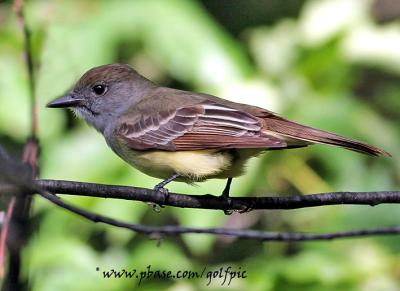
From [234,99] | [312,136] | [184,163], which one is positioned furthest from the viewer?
[234,99]

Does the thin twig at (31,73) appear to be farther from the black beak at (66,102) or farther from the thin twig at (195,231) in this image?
the black beak at (66,102)

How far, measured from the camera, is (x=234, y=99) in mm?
5035

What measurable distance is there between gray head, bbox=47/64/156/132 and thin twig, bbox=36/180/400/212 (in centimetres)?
141

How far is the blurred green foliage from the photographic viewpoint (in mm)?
4262

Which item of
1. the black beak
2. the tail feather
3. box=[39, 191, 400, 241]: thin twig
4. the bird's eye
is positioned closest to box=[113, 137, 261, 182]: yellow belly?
the tail feather

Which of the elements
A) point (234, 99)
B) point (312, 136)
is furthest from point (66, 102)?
point (312, 136)

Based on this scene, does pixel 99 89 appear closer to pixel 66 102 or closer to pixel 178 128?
pixel 66 102

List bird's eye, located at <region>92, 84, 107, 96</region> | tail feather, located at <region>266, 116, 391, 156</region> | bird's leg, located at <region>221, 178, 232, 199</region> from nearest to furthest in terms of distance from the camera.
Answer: tail feather, located at <region>266, 116, 391, 156</region>
bird's leg, located at <region>221, 178, 232, 199</region>
bird's eye, located at <region>92, 84, 107, 96</region>

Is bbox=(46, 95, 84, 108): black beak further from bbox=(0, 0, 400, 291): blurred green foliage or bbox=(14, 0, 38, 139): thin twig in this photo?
bbox=(14, 0, 38, 139): thin twig

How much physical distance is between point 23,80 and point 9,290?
10.8ft

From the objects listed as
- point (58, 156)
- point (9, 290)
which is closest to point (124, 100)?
point (58, 156)

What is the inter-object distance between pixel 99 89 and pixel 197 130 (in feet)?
3.27

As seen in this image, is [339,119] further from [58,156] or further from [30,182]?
[30,182]

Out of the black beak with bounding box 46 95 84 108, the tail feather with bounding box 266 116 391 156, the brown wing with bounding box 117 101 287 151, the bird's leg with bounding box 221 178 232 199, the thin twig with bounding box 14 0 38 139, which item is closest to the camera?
the thin twig with bounding box 14 0 38 139
